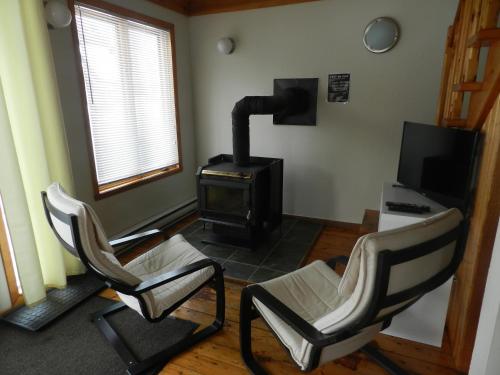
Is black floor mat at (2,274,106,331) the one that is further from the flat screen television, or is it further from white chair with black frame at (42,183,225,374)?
the flat screen television

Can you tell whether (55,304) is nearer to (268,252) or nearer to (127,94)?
(268,252)

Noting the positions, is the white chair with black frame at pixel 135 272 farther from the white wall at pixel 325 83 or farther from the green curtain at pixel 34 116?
the white wall at pixel 325 83

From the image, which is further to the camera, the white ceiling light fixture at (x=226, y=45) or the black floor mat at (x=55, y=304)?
the white ceiling light fixture at (x=226, y=45)

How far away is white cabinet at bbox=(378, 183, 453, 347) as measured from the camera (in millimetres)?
1785

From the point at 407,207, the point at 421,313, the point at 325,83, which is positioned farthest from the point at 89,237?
the point at 325,83

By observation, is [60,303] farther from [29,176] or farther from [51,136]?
[51,136]

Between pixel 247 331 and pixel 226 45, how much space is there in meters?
2.94

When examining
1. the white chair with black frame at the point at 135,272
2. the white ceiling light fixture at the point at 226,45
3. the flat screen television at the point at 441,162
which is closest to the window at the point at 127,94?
the white ceiling light fixture at the point at 226,45

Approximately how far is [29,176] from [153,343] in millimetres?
1354

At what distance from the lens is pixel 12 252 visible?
2129 mm

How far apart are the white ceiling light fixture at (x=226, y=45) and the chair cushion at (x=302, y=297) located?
8.57ft

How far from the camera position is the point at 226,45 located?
3471 millimetres

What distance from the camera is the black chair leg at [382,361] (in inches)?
65.6

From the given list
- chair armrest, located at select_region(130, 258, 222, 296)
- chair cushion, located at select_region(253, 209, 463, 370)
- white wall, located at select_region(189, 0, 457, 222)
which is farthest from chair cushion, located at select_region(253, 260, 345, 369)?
white wall, located at select_region(189, 0, 457, 222)
